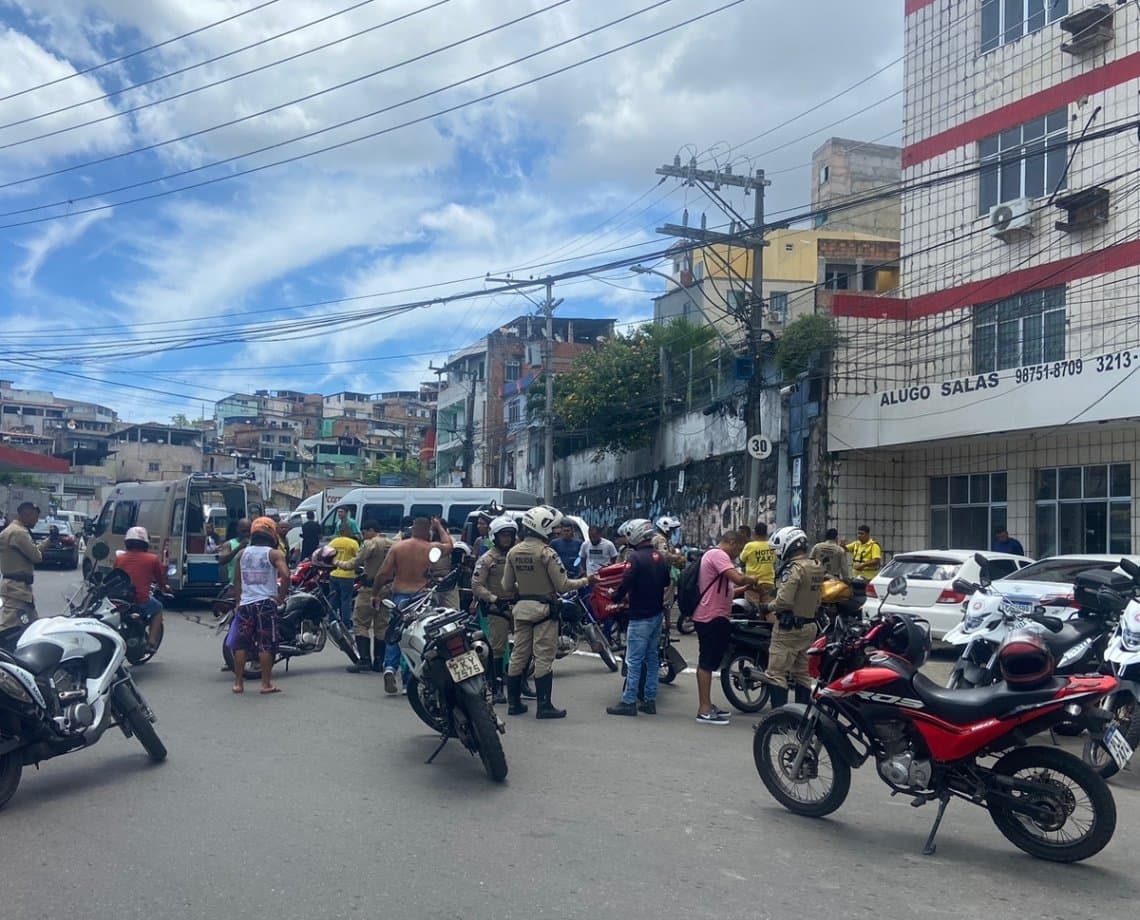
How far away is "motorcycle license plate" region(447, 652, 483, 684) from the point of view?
700cm

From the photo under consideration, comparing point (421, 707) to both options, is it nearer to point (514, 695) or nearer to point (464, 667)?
point (464, 667)

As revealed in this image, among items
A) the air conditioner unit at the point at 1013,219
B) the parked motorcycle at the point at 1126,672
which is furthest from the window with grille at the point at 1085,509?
the parked motorcycle at the point at 1126,672

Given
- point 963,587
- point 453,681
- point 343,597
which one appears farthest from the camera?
point 343,597

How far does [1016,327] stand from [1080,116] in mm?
3900

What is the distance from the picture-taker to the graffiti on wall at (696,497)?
25.3 metres

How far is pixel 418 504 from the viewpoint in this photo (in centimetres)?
2191

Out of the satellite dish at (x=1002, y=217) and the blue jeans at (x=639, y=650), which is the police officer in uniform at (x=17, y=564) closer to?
the blue jeans at (x=639, y=650)

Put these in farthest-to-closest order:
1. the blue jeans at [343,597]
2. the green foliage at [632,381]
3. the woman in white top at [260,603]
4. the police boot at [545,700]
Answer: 1. the green foliage at [632,381]
2. the blue jeans at [343,597]
3. the woman in white top at [260,603]
4. the police boot at [545,700]

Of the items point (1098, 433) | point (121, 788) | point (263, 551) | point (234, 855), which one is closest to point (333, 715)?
point (263, 551)

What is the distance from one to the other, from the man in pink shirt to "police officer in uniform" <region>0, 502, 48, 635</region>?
683cm

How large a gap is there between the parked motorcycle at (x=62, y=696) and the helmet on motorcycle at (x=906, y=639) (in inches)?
189

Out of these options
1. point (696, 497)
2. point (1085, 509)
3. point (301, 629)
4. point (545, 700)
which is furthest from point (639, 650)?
point (696, 497)

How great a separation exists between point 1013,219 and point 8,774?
19442 mm

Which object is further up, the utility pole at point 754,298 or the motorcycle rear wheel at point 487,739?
the utility pole at point 754,298
